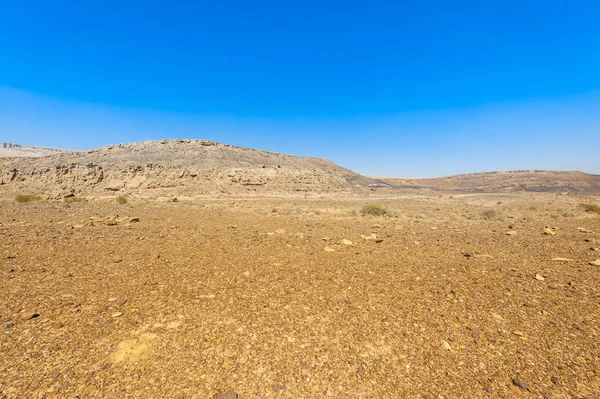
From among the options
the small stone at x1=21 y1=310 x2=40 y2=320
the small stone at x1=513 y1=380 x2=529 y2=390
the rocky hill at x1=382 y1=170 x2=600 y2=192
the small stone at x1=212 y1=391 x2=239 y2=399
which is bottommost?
the small stone at x1=513 y1=380 x2=529 y2=390

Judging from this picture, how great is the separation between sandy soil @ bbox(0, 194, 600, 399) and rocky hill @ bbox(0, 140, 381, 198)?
3212 centimetres

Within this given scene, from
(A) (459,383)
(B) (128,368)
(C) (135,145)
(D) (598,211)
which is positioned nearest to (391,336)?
(A) (459,383)

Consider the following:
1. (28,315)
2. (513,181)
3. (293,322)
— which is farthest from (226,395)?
(513,181)

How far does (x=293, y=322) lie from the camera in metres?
3.60

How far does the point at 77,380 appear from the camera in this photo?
2482 millimetres

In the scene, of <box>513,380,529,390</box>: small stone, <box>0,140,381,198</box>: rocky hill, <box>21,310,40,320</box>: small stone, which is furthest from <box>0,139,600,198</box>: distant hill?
<box>513,380,529,390</box>: small stone

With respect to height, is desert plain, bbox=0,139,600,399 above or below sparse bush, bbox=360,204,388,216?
below

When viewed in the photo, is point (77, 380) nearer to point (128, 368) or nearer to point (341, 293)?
point (128, 368)

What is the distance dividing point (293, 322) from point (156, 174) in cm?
4033

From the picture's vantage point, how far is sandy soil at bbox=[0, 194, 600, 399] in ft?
8.36

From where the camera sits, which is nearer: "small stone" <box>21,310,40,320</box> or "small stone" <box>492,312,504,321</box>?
"small stone" <box>21,310,40,320</box>

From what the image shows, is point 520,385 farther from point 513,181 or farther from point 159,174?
point 513,181

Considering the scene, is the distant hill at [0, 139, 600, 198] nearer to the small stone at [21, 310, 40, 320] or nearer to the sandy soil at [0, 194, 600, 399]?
the sandy soil at [0, 194, 600, 399]

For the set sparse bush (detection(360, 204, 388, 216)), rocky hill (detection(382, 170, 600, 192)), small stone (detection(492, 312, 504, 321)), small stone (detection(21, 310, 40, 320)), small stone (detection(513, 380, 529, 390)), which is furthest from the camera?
rocky hill (detection(382, 170, 600, 192))
